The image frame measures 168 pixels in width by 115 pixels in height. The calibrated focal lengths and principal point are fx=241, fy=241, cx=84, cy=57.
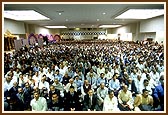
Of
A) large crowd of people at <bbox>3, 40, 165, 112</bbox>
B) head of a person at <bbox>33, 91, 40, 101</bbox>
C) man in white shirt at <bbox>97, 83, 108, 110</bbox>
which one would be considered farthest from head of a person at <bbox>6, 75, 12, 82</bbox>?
man in white shirt at <bbox>97, 83, 108, 110</bbox>

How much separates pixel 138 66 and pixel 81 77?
1.52 meters

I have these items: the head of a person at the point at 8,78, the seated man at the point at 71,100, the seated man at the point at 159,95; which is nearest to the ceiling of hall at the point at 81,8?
the head of a person at the point at 8,78

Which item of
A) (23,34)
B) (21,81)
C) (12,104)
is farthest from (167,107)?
(23,34)

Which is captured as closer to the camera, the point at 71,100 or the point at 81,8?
the point at 71,100

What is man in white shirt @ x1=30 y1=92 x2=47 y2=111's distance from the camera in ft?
13.3

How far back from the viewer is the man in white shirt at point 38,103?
4.05 metres

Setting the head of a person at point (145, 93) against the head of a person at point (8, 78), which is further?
the head of a person at point (8, 78)

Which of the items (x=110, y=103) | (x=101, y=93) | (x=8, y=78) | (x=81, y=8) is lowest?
(x=110, y=103)

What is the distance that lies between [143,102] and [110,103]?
569mm

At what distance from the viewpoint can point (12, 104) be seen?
408cm

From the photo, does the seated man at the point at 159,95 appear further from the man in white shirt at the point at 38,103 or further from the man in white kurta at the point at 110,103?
the man in white shirt at the point at 38,103

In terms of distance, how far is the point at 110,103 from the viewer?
4.23 m

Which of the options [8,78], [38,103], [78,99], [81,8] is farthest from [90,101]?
[81,8]

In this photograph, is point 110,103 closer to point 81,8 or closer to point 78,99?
Result: point 78,99
